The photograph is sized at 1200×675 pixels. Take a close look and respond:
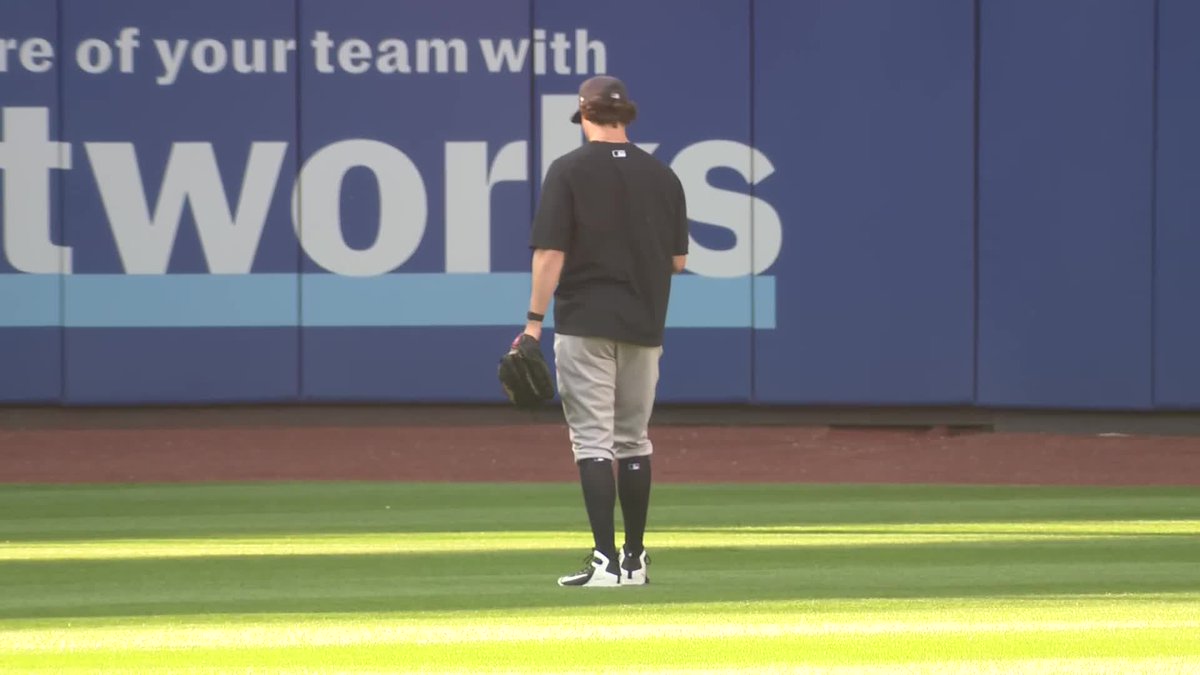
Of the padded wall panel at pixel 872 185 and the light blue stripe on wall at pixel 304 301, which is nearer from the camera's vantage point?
the padded wall panel at pixel 872 185

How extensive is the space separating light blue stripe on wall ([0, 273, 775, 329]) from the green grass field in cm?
385

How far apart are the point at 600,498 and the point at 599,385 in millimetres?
392

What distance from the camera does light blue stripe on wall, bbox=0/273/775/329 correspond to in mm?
14523

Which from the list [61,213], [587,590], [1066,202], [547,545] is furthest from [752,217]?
[587,590]

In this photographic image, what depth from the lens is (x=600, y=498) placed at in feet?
22.4

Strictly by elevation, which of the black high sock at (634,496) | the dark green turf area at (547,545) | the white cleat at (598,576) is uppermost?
the black high sock at (634,496)

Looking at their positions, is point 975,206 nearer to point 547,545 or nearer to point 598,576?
point 547,545

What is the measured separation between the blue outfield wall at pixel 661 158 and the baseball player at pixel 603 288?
7.55 m

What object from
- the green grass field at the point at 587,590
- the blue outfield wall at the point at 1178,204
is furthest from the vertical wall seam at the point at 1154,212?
the green grass field at the point at 587,590

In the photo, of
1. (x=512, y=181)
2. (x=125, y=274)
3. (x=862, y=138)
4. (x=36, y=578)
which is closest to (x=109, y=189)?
(x=125, y=274)

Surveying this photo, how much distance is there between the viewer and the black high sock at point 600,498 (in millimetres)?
6801

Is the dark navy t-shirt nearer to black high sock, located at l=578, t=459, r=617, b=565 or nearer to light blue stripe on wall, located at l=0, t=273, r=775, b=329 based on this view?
black high sock, located at l=578, t=459, r=617, b=565

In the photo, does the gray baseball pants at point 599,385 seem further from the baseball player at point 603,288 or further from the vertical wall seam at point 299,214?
the vertical wall seam at point 299,214

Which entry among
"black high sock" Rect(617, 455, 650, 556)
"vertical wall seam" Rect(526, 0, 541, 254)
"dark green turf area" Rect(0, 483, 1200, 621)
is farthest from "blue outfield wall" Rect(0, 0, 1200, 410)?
"black high sock" Rect(617, 455, 650, 556)
